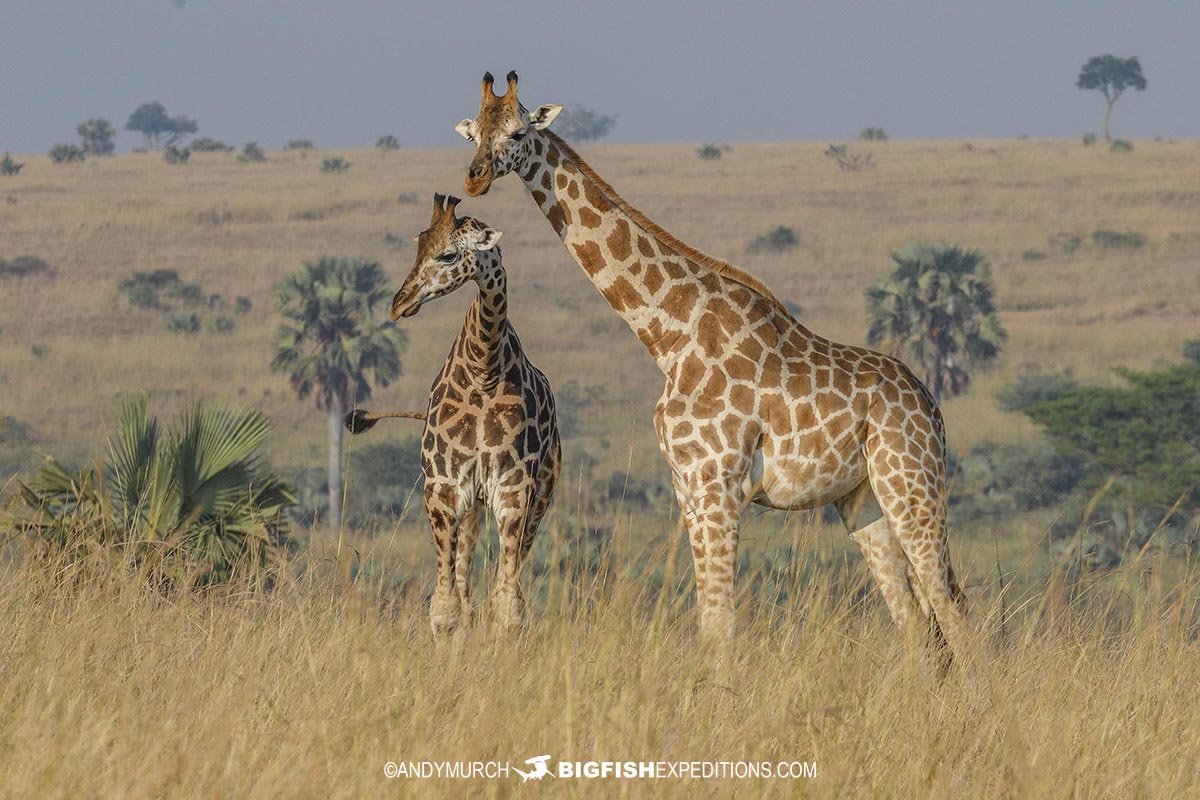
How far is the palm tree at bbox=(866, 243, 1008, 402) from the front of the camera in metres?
58.3

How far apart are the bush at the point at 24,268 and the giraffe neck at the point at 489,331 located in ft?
272

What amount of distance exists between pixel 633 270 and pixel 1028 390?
59.7 m

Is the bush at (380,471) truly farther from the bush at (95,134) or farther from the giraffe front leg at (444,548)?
the bush at (95,134)

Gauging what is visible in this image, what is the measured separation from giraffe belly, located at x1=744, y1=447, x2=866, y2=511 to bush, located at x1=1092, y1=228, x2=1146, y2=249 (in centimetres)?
8983

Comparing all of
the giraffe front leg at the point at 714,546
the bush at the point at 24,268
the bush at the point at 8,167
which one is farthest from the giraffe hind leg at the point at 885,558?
the bush at the point at 8,167

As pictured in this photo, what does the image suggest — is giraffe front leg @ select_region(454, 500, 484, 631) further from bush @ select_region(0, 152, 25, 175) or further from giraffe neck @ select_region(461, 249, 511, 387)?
bush @ select_region(0, 152, 25, 175)

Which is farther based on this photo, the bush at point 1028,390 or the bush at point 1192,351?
the bush at point 1192,351

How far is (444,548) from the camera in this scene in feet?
24.5

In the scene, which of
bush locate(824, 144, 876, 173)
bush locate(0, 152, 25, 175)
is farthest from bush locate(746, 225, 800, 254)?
bush locate(0, 152, 25, 175)

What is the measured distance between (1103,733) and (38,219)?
322ft

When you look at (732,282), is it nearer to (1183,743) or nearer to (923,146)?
(1183,743)

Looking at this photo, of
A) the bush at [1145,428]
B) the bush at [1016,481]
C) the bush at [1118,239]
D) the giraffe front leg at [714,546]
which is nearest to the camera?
the giraffe front leg at [714,546]

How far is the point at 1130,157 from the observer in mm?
118000

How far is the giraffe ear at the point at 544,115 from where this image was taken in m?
6.95
